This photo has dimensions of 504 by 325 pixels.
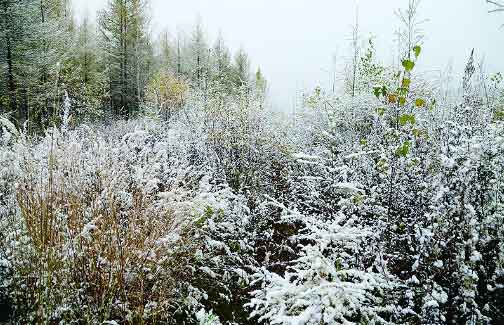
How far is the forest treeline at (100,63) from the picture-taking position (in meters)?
12.3

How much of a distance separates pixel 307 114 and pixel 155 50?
22.3 meters

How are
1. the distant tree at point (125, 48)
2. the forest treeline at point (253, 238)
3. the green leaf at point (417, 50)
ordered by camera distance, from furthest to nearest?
the distant tree at point (125, 48) → the green leaf at point (417, 50) → the forest treeline at point (253, 238)

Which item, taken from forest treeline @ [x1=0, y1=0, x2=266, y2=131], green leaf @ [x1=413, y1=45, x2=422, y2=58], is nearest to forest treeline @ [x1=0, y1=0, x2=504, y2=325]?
green leaf @ [x1=413, y1=45, x2=422, y2=58]

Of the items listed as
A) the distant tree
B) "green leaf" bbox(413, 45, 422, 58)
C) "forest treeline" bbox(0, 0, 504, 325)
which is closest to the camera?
"forest treeline" bbox(0, 0, 504, 325)

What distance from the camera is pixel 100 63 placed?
74.1 ft

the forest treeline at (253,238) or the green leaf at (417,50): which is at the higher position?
the green leaf at (417,50)

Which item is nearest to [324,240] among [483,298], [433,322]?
[433,322]

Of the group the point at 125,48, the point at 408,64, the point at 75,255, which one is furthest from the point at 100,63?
the point at 408,64

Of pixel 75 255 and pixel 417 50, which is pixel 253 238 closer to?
pixel 75 255

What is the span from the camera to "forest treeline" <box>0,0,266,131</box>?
486 inches

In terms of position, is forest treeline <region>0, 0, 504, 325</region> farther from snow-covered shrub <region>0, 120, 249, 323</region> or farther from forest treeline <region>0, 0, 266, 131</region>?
forest treeline <region>0, 0, 266, 131</region>

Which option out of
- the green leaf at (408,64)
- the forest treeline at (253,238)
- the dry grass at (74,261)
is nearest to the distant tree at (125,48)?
the forest treeline at (253,238)

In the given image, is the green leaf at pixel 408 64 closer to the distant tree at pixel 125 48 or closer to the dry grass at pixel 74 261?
the dry grass at pixel 74 261

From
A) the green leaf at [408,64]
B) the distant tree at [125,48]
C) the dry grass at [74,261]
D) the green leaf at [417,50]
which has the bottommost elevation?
the dry grass at [74,261]
